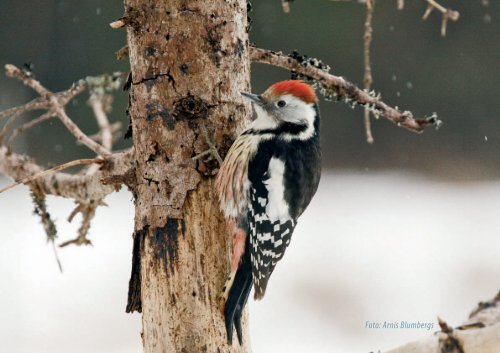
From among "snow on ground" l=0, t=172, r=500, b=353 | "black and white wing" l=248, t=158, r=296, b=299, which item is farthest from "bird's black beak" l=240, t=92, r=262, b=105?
"snow on ground" l=0, t=172, r=500, b=353

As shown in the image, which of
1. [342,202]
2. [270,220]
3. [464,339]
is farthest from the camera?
[342,202]

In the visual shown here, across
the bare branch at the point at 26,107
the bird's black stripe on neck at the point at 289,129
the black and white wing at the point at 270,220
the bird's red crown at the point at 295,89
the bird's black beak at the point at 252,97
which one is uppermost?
the bare branch at the point at 26,107

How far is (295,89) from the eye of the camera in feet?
9.43

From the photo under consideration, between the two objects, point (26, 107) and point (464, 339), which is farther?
point (26, 107)

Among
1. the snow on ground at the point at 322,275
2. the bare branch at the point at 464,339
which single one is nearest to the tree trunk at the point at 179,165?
the bare branch at the point at 464,339

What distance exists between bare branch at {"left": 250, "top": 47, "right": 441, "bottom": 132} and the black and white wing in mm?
359

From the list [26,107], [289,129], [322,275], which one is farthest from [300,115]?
[322,275]

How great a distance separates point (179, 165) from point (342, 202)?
573 centimetres

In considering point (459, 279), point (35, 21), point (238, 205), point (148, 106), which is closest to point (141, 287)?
point (238, 205)

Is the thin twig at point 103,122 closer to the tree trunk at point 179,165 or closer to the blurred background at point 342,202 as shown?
the tree trunk at point 179,165

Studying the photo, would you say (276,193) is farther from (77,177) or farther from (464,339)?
(464,339)

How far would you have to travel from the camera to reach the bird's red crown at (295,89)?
287cm

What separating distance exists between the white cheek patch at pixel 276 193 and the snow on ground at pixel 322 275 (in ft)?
9.74

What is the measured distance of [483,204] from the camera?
8406 mm
